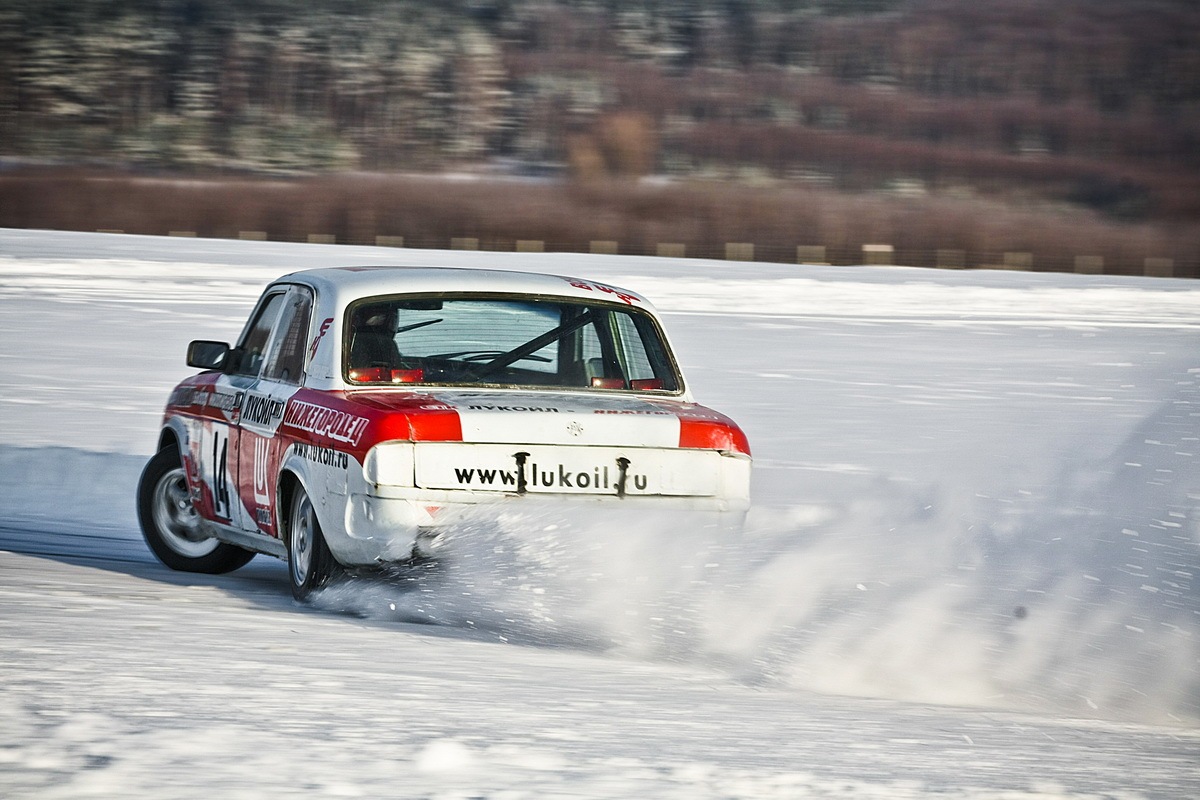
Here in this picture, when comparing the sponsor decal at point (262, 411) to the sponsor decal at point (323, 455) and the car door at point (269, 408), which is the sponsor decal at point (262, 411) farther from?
the sponsor decal at point (323, 455)

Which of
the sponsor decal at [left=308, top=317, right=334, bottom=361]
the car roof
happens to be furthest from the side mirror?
the sponsor decal at [left=308, top=317, right=334, bottom=361]

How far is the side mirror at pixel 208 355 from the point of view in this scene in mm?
7293

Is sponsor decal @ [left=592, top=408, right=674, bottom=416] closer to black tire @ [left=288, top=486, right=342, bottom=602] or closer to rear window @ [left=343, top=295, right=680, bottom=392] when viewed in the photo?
rear window @ [left=343, top=295, right=680, bottom=392]

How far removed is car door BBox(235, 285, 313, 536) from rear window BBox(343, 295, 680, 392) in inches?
16.1

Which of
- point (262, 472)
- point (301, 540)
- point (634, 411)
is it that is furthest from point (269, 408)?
point (634, 411)

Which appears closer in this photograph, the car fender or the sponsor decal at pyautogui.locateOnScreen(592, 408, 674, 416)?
the car fender

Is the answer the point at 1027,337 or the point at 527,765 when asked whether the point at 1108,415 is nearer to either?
the point at 1027,337

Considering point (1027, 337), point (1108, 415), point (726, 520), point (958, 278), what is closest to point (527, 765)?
point (726, 520)

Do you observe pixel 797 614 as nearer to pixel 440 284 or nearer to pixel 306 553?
pixel 306 553

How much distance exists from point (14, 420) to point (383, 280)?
7826 millimetres

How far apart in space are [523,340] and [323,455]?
127 cm

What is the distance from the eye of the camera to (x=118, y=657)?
473cm

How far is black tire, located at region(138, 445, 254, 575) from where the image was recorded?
7.74m

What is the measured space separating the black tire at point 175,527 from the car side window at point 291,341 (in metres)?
1.14
